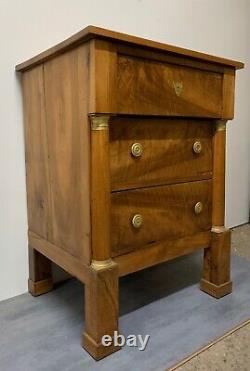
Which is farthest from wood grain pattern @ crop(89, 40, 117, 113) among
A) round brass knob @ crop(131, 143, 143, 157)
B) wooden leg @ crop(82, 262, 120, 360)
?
wooden leg @ crop(82, 262, 120, 360)

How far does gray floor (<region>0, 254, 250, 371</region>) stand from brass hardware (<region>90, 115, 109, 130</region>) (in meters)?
0.61

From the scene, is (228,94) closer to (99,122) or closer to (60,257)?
→ (99,122)

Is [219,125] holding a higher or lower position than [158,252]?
higher

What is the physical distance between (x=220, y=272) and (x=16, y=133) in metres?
0.88

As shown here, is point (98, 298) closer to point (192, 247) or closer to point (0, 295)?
point (192, 247)

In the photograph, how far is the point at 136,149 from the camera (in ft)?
3.09

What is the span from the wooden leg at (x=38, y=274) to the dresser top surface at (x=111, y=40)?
26.2 inches

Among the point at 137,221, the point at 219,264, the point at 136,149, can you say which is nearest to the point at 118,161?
the point at 136,149

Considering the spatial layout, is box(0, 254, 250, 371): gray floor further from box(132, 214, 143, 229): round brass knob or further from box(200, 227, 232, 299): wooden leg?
box(132, 214, 143, 229): round brass knob

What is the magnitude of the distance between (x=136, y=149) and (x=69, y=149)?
19 centimetres

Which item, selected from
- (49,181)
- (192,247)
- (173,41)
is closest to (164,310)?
(192,247)

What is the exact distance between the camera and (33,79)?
107 centimetres

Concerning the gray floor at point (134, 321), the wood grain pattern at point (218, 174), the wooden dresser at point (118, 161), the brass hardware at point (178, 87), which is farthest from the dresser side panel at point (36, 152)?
the wood grain pattern at point (218, 174)

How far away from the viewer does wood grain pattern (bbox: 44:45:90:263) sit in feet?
2.80
